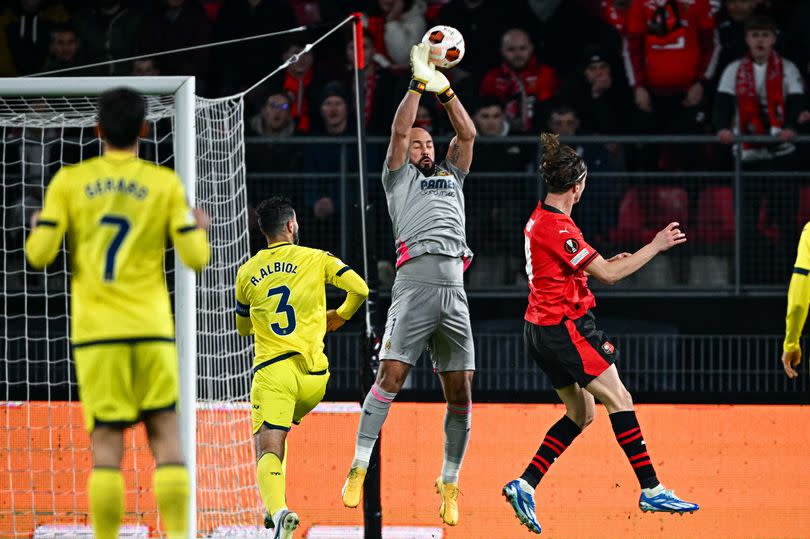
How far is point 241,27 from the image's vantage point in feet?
41.1

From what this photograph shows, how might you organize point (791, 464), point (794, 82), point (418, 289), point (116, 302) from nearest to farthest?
1. point (116, 302)
2. point (418, 289)
3. point (791, 464)
4. point (794, 82)

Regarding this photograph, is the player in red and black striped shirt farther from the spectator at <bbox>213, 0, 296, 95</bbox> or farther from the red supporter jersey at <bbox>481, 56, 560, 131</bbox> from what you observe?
the spectator at <bbox>213, 0, 296, 95</bbox>

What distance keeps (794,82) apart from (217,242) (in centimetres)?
A: 532

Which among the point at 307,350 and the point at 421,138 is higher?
the point at 421,138

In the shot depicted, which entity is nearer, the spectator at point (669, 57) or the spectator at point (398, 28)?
the spectator at point (669, 57)

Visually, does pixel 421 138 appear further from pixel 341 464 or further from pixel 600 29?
pixel 600 29

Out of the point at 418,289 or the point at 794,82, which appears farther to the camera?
the point at 794,82

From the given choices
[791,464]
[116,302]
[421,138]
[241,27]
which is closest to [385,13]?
[241,27]

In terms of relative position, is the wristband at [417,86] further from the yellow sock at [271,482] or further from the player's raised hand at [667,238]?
the yellow sock at [271,482]

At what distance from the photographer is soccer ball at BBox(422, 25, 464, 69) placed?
7.45 meters

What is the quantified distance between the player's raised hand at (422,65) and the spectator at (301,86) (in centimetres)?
438

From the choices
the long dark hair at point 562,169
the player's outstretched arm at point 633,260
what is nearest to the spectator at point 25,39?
the long dark hair at point 562,169

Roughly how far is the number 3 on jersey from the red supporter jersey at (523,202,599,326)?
1.39 metres

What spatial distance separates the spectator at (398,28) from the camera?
12164mm
